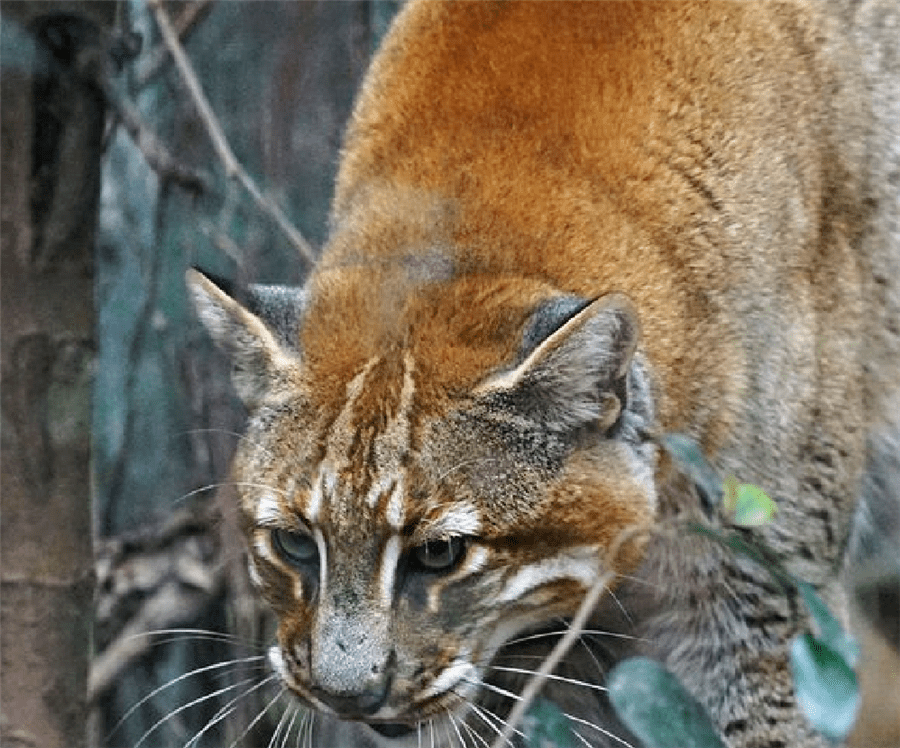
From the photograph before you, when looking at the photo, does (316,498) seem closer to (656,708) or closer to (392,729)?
(392,729)

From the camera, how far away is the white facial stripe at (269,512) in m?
3.73

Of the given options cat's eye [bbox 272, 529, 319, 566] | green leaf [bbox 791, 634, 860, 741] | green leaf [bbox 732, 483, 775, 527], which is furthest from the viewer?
cat's eye [bbox 272, 529, 319, 566]

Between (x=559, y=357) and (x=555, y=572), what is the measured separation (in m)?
0.45

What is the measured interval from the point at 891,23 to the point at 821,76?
1.29ft

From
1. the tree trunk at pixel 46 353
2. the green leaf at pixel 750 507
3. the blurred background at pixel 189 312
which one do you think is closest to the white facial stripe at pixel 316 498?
the tree trunk at pixel 46 353

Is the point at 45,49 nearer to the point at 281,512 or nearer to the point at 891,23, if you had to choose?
the point at 281,512

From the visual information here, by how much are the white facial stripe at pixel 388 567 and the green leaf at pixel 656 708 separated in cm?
62

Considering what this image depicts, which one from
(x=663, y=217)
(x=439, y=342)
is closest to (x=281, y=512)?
(x=439, y=342)

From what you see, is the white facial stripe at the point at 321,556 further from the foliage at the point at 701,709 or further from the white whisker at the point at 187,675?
the foliage at the point at 701,709

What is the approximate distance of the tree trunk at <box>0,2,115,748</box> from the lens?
3.92m

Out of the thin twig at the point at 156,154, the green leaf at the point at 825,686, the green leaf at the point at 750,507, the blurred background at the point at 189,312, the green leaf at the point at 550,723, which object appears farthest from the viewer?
the blurred background at the point at 189,312

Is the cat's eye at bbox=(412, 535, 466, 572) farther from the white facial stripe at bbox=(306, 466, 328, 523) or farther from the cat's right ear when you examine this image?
the cat's right ear

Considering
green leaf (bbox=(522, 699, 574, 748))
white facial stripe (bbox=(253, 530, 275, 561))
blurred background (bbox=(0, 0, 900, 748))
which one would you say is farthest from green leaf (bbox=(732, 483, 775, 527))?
blurred background (bbox=(0, 0, 900, 748))

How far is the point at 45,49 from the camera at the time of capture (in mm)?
3992
